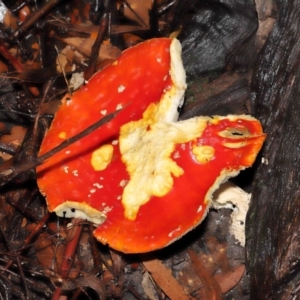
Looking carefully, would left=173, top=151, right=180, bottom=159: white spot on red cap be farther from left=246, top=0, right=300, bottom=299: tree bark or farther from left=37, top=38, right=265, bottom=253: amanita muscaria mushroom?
left=246, top=0, right=300, bottom=299: tree bark

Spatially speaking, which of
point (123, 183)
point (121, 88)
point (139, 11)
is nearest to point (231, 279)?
point (123, 183)

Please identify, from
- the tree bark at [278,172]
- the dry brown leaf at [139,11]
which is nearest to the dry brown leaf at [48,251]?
the tree bark at [278,172]

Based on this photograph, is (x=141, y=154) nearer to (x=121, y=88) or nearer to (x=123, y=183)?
(x=123, y=183)

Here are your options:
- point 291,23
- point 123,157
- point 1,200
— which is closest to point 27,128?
point 1,200

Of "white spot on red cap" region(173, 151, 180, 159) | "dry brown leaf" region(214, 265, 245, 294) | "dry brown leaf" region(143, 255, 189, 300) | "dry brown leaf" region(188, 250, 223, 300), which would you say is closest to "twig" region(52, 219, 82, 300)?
"dry brown leaf" region(143, 255, 189, 300)

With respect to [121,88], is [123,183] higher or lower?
lower

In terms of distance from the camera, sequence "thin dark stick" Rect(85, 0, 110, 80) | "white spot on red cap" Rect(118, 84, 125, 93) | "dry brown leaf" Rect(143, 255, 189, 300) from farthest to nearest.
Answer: "thin dark stick" Rect(85, 0, 110, 80) < "dry brown leaf" Rect(143, 255, 189, 300) < "white spot on red cap" Rect(118, 84, 125, 93)

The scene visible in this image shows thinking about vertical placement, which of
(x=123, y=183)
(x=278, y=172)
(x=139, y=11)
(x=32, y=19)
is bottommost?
(x=278, y=172)
